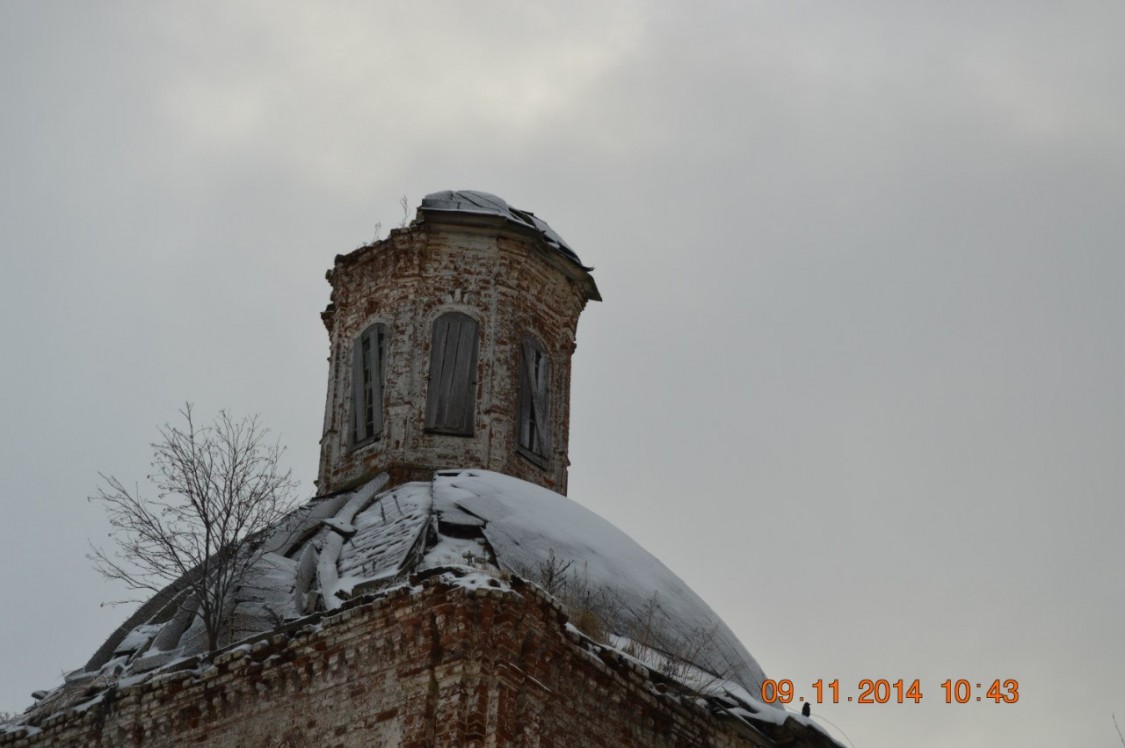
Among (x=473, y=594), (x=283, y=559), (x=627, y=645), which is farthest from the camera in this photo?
(x=283, y=559)

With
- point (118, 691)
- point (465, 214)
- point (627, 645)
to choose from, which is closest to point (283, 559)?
point (118, 691)

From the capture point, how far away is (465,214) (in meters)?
16.7

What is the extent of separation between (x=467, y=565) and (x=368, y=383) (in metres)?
5.17

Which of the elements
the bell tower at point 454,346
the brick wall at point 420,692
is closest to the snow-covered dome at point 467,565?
the brick wall at point 420,692

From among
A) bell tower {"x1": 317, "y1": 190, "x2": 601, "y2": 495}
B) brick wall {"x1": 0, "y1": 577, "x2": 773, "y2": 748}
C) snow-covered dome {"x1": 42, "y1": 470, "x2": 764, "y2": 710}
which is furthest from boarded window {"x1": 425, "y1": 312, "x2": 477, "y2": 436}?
brick wall {"x1": 0, "y1": 577, "x2": 773, "y2": 748}

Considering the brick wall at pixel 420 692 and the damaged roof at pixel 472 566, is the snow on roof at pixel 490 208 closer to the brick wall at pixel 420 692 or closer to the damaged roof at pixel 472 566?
the damaged roof at pixel 472 566

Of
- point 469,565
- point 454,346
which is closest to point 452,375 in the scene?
point 454,346

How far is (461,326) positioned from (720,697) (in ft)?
17.6

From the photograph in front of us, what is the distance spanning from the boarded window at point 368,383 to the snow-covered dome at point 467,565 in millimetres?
1709

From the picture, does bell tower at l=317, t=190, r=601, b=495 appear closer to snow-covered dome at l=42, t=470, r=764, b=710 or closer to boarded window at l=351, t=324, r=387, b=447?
boarded window at l=351, t=324, r=387, b=447

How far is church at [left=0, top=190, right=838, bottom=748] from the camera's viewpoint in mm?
10844

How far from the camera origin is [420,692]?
10.7 meters

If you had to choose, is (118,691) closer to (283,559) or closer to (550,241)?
(283,559)

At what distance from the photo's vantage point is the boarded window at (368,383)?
16.1 metres
